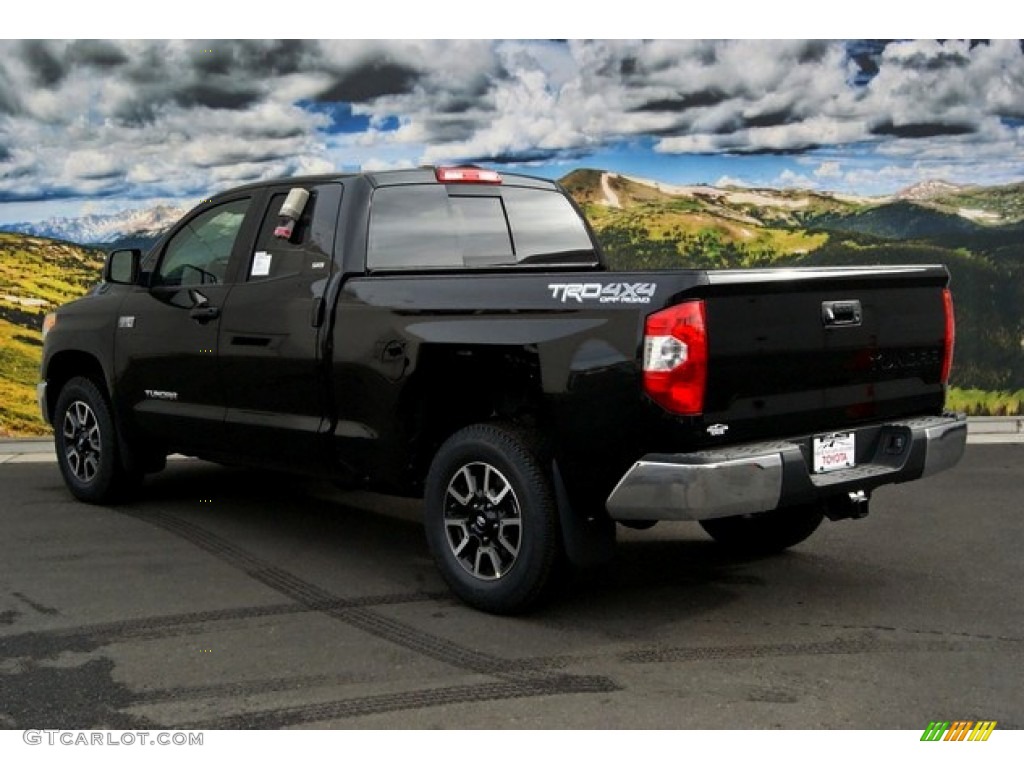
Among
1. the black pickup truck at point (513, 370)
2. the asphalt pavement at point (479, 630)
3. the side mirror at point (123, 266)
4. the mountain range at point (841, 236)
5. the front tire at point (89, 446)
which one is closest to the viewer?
→ the asphalt pavement at point (479, 630)

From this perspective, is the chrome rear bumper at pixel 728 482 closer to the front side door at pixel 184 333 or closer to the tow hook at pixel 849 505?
the tow hook at pixel 849 505

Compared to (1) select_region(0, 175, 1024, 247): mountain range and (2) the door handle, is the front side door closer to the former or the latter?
(2) the door handle

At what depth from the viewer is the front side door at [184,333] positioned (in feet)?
21.2

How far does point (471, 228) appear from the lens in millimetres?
6176

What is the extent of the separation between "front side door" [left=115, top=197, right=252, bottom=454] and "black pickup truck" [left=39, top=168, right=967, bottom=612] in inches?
0.6

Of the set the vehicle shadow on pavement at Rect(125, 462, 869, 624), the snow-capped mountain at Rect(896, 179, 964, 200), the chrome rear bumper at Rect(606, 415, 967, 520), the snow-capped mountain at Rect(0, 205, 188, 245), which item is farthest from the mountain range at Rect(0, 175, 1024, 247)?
the chrome rear bumper at Rect(606, 415, 967, 520)

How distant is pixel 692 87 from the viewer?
11.1 meters

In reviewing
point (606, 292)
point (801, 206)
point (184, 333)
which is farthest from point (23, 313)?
point (606, 292)

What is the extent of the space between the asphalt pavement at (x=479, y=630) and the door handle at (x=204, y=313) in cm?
121

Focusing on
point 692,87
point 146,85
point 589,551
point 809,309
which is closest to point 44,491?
point 146,85

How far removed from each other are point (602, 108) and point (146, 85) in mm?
4037

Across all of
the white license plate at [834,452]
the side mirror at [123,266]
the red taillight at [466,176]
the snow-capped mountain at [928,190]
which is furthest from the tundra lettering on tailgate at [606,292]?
the snow-capped mountain at [928,190]

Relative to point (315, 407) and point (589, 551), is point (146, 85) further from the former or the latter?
point (589, 551)

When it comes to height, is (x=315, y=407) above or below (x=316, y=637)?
above
